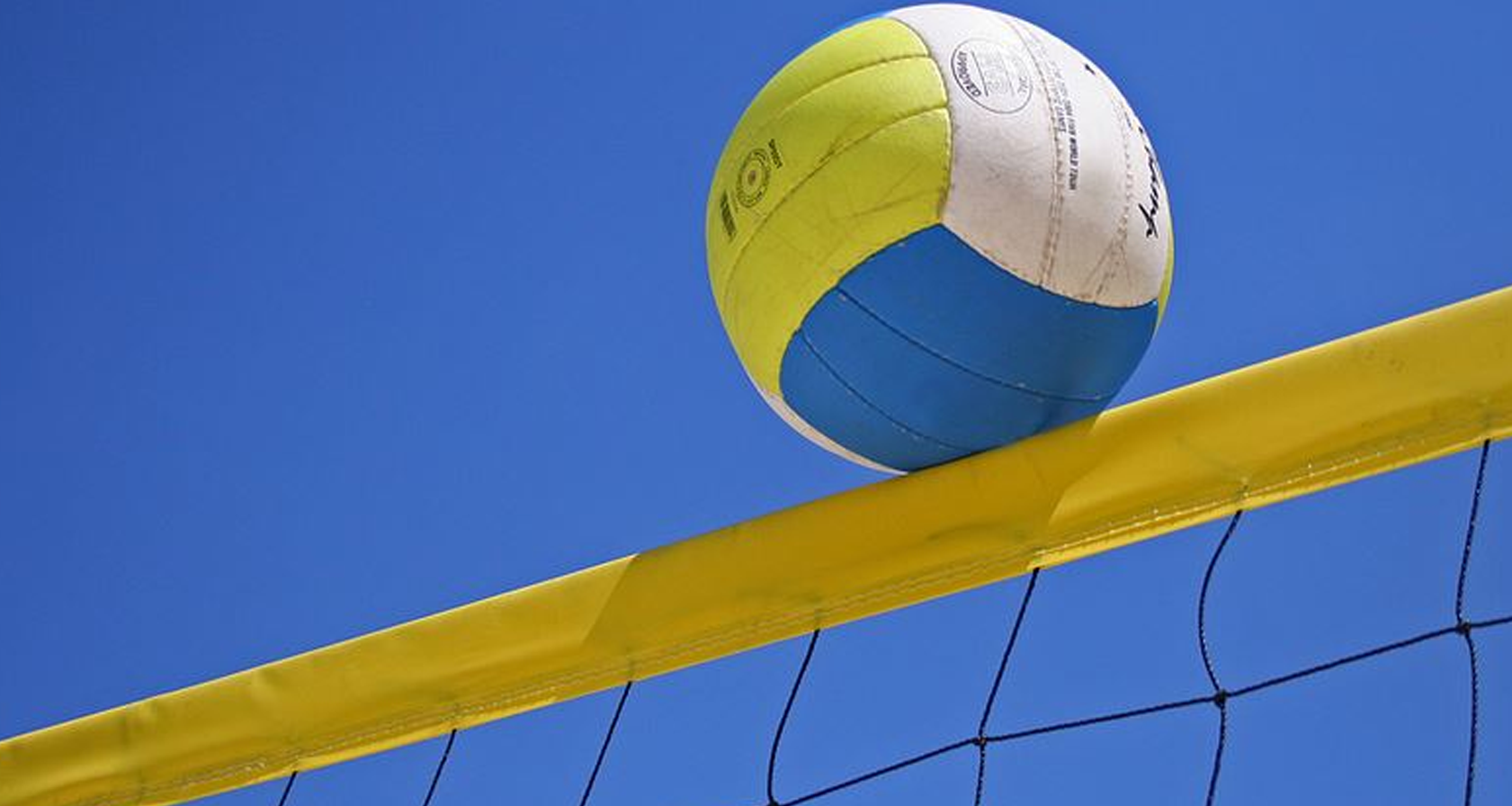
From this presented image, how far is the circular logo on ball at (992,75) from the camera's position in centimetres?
350

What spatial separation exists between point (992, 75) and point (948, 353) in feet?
1.50

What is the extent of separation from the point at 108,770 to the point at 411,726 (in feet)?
2.30

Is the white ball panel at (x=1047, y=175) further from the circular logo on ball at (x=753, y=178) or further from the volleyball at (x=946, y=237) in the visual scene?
the circular logo on ball at (x=753, y=178)

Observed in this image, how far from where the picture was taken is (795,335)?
3607 mm

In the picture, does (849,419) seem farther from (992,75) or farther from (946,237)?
(992,75)

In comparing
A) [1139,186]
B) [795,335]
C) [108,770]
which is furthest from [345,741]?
[1139,186]

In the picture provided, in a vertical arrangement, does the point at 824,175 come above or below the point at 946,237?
above

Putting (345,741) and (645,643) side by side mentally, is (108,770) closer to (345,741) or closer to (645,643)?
(345,741)

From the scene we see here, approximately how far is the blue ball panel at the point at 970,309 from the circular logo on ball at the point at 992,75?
232 millimetres

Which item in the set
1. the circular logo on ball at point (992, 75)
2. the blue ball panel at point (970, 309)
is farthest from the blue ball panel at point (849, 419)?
the circular logo on ball at point (992, 75)

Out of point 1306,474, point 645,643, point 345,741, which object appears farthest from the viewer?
point 345,741

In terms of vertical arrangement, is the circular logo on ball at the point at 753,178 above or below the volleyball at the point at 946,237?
above


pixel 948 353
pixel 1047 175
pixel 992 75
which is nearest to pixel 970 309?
pixel 948 353

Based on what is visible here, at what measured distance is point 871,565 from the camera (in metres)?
3.66
